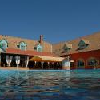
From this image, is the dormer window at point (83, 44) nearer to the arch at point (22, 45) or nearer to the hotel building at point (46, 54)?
the hotel building at point (46, 54)

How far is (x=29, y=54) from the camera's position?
37.5 m

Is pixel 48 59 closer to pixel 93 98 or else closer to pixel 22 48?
pixel 22 48

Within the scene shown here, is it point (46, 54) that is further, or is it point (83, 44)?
point (46, 54)

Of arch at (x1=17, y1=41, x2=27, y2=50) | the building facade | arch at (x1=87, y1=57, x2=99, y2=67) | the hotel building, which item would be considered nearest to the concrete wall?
the hotel building

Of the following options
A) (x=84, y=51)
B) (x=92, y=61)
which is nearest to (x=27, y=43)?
(x=84, y=51)

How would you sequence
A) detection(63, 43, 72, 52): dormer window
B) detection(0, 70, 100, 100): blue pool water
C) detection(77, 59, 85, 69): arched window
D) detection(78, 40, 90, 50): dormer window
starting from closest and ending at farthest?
detection(0, 70, 100, 100): blue pool water → detection(78, 40, 90, 50): dormer window → detection(77, 59, 85, 69): arched window → detection(63, 43, 72, 52): dormer window

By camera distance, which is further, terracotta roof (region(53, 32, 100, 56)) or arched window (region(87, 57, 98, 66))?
terracotta roof (region(53, 32, 100, 56))

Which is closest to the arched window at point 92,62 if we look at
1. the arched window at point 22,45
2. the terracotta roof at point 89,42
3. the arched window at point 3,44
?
the terracotta roof at point 89,42

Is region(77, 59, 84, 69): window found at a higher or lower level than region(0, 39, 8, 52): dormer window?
lower

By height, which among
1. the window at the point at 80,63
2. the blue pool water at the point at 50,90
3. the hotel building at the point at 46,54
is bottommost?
the blue pool water at the point at 50,90

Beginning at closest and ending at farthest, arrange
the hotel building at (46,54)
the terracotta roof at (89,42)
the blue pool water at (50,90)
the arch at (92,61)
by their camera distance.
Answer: the blue pool water at (50,90) < the hotel building at (46,54) < the arch at (92,61) < the terracotta roof at (89,42)

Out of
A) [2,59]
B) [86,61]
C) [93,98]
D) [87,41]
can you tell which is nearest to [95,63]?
[86,61]

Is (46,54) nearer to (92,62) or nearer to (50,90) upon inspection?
(92,62)

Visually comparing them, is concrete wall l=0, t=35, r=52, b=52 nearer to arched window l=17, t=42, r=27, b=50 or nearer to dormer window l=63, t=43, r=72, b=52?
arched window l=17, t=42, r=27, b=50
